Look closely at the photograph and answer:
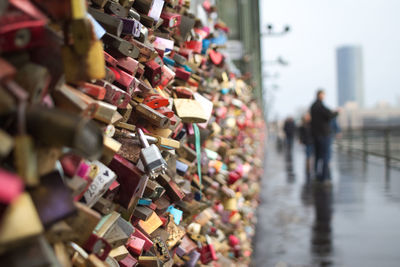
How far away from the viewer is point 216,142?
10.2 feet

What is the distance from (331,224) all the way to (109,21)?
4.76 metres

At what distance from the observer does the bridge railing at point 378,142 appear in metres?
10.6

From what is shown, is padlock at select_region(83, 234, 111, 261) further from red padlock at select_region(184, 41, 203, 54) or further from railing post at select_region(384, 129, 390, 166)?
railing post at select_region(384, 129, 390, 166)

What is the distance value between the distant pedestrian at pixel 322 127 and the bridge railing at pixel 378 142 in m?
2.18

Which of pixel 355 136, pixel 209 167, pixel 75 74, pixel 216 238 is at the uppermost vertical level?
pixel 75 74

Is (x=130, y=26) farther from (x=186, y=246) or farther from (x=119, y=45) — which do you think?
Result: (x=186, y=246)

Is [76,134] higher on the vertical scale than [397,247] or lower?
higher

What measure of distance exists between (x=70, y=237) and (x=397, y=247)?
161 inches

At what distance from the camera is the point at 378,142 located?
12.6m

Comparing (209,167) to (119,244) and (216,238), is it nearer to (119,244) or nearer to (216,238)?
(216,238)

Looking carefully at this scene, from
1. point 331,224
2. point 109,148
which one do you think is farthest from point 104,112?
point 331,224

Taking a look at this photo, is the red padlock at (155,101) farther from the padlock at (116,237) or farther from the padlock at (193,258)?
the padlock at (193,258)

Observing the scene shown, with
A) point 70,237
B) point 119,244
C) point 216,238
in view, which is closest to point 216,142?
point 216,238

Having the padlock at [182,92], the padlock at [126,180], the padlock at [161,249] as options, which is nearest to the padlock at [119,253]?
the padlock at [126,180]
